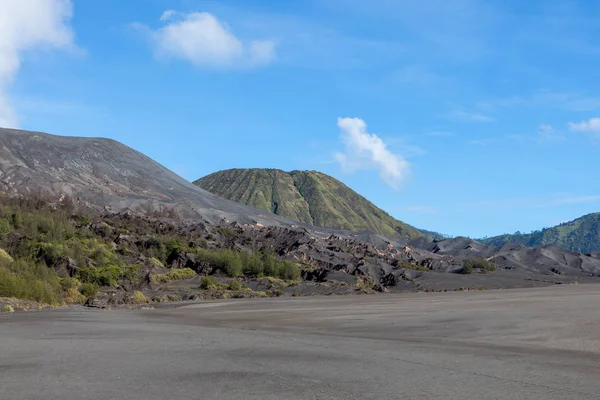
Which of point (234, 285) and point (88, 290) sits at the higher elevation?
point (234, 285)

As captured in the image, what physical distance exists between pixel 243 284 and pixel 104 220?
31620mm

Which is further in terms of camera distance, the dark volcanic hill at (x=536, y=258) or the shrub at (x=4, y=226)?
the dark volcanic hill at (x=536, y=258)

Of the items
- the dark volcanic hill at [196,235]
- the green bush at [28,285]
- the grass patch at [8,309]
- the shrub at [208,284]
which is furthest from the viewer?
the dark volcanic hill at [196,235]

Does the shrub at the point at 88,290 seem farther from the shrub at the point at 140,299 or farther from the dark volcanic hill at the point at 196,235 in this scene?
the shrub at the point at 140,299

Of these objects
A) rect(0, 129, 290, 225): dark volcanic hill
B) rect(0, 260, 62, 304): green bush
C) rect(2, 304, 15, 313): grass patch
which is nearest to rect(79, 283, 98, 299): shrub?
rect(0, 260, 62, 304): green bush

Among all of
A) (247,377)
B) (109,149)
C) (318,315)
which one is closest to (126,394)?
(247,377)

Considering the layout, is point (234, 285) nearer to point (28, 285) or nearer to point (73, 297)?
point (73, 297)

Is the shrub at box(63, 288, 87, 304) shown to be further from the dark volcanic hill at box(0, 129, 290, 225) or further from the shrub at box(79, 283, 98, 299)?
the dark volcanic hill at box(0, 129, 290, 225)

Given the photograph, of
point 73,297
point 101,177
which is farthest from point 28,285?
point 101,177

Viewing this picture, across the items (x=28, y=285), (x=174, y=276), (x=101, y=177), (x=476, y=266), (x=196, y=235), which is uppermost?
(x=101, y=177)

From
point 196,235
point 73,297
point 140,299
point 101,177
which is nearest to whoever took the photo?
point 73,297

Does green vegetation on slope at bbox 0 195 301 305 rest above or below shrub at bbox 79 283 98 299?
above

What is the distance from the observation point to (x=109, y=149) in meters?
153

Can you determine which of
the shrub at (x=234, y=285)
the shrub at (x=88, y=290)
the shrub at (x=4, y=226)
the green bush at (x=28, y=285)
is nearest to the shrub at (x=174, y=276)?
the shrub at (x=234, y=285)
